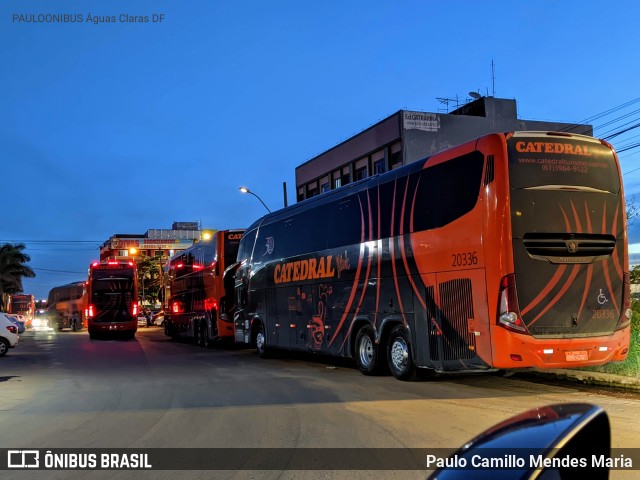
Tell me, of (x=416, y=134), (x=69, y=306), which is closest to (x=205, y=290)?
(x=416, y=134)

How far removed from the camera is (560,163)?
31.8ft

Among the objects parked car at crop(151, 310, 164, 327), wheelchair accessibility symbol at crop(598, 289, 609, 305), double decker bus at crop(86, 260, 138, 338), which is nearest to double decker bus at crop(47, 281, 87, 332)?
parked car at crop(151, 310, 164, 327)

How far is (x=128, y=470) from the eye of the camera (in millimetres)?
6102

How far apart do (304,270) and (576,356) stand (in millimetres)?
7913

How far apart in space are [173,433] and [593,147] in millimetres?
8063

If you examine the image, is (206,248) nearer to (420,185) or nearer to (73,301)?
(420,185)

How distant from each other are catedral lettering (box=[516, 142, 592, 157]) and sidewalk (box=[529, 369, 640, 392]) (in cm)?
405

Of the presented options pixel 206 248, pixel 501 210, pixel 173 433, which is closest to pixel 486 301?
pixel 501 210

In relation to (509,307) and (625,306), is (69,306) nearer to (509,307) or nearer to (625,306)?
(509,307)

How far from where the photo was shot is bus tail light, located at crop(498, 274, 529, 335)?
9.04m

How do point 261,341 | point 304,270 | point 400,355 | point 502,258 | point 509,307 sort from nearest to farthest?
point 509,307, point 502,258, point 400,355, point 304,270, point 261,341

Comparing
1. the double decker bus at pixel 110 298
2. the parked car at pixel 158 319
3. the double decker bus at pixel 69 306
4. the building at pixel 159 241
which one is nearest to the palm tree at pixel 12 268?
the building at pixel 159 241

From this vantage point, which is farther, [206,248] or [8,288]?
[8,288]

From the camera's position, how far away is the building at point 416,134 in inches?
1508
